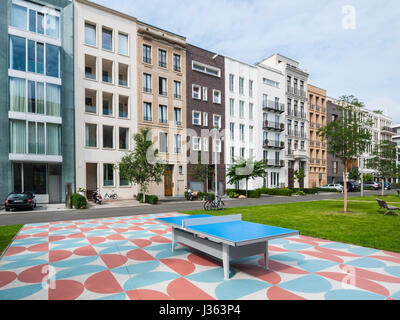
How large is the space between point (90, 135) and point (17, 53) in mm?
8865

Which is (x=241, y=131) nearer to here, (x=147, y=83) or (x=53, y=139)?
(x=147, y=83)

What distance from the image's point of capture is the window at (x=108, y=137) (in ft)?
85.5

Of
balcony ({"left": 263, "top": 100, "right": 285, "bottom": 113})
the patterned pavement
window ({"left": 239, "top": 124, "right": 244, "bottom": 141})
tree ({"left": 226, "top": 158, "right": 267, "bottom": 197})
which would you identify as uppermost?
balcony ({"left": 263, "top": 100, "right": 285, "bottom": 113})

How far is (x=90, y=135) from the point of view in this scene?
2512cm

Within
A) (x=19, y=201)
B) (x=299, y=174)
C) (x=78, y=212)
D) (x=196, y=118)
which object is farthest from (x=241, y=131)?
(x=19, y=201)

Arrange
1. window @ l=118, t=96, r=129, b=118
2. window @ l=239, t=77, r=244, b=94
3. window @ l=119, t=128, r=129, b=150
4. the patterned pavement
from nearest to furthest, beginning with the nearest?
the patterned pavement → window @ l=119, t=128, r=129, b=150 → window @ l=118, t=96, r=129, b=118 → window @ l=239, t=77, r=244, b=94

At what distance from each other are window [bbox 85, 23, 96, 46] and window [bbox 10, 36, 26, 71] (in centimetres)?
588

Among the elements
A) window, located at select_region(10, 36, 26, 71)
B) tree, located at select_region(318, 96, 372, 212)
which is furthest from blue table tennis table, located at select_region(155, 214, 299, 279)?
window, located at select_region(10, 36, 26, 71)

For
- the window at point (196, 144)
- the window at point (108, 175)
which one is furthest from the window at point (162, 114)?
the window at point (108, 175)

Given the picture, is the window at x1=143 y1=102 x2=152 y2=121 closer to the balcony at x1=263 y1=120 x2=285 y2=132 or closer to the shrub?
the shrub

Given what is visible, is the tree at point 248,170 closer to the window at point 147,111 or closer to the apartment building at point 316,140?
the window at point 147,111

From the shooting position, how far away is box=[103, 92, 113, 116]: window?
26188 mm
